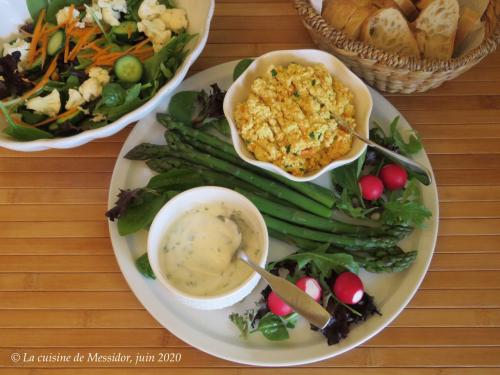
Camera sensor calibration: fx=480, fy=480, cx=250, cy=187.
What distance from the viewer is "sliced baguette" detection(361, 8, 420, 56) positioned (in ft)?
6.30

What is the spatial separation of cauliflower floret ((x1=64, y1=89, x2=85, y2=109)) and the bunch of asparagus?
0.29 meters

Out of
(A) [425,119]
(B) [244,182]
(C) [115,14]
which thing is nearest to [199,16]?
(C) [115,14]

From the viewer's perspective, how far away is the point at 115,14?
2.04 meters

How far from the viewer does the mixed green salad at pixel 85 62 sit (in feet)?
6.16

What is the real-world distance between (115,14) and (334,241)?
1.32m

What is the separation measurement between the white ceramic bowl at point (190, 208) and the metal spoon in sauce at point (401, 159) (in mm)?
450

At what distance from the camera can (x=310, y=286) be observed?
5.43ft

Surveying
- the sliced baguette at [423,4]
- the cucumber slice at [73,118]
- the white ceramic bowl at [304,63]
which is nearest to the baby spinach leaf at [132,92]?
the cucumber slice at [73,118]

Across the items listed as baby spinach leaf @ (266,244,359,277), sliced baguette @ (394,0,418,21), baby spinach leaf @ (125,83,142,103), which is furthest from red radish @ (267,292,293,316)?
sliced baguette @ (394,0,418,21)

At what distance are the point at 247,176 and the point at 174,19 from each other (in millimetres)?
746

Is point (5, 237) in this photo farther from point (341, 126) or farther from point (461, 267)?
point (461, 267)

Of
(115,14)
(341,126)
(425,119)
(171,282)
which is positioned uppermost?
(115,14)

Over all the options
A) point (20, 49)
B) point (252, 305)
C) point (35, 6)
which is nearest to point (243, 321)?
point (252, 305)

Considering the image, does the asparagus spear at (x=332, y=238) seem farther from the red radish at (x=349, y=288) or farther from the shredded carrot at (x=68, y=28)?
the shredded carrot at (x=68, y=28)
